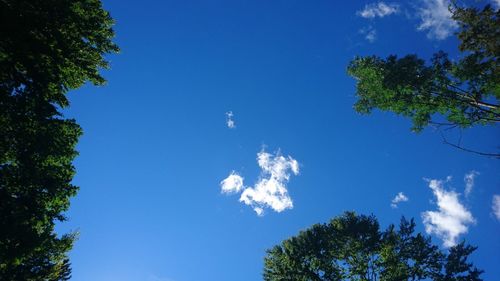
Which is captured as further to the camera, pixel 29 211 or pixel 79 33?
pixel 79 33

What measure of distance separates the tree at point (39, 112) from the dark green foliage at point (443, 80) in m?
15.9

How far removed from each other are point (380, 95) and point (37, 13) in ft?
58.8

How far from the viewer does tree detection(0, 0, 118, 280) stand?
29.2 feet

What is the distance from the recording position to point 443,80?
16766mm

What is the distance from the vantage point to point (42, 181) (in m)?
12.4

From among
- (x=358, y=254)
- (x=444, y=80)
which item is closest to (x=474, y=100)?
(x=444, y=80)

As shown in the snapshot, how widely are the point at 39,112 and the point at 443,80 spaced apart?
19.7 meters

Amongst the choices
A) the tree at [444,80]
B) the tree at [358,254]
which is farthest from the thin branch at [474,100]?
the tree at [358,254]

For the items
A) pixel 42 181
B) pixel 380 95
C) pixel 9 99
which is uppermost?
pixel 380 95

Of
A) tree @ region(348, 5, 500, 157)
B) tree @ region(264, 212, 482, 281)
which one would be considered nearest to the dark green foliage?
tree @ region(348, 5, 500, 157)

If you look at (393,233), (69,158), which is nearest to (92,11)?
(69,158)

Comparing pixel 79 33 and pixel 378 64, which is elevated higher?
pixel 378 64

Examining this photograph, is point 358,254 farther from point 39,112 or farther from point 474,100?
point 39,112

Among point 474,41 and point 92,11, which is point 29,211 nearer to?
point 92,11
